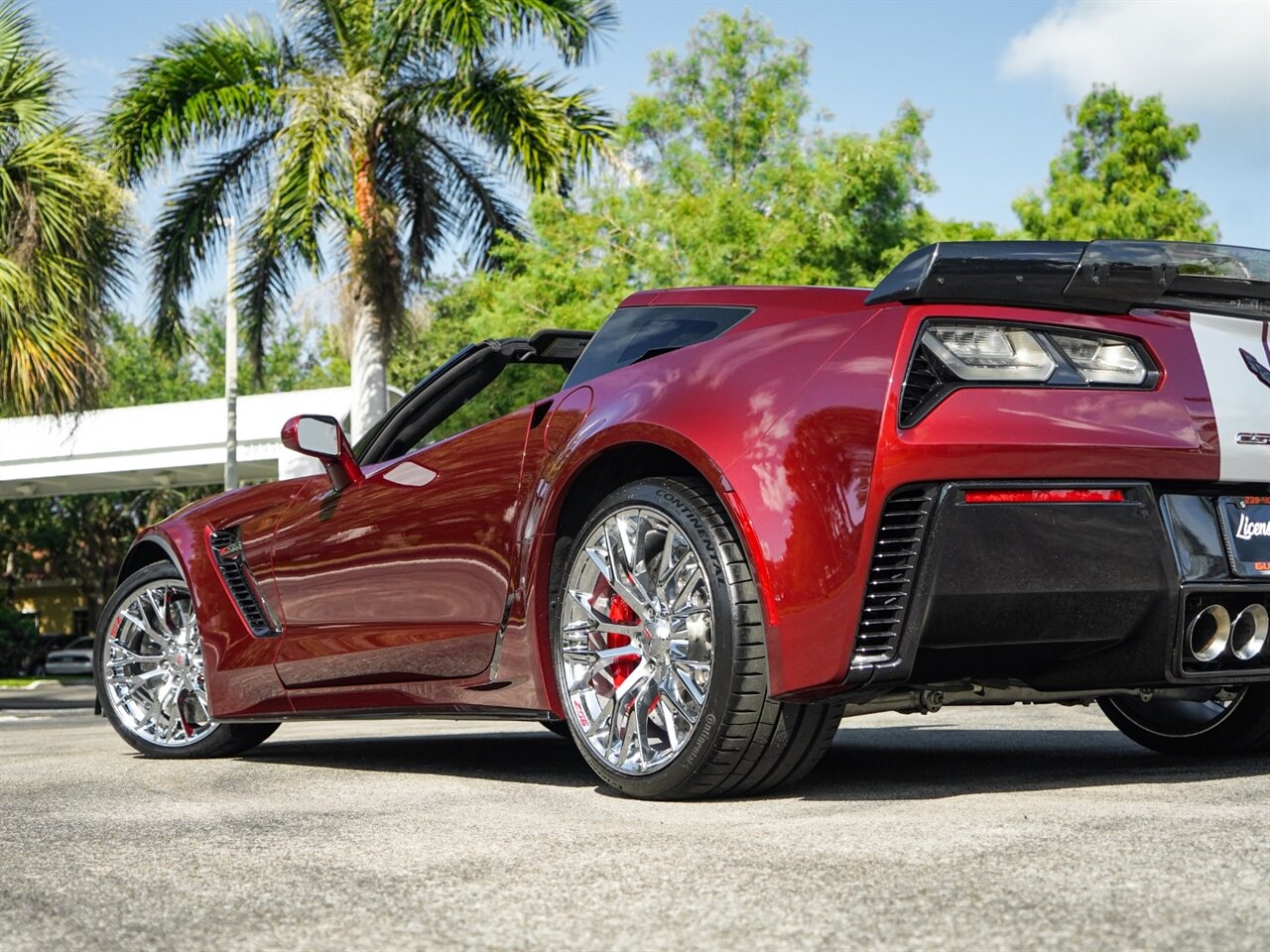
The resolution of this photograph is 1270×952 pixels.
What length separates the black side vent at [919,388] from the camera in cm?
337

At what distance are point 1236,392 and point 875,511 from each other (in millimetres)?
963

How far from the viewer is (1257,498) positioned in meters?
3.62

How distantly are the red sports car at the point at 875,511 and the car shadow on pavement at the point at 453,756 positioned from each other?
0.47m

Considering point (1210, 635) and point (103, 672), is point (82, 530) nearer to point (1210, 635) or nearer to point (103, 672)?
point (103, 672)

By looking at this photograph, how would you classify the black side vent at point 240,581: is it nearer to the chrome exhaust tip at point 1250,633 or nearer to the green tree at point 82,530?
the chrome exhaust tip at point 1250,633

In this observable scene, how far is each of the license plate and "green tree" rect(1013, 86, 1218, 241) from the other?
1234 inches

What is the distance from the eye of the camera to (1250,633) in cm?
363

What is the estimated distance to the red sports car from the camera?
337 cm

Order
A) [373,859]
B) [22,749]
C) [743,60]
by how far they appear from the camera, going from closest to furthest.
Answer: [373,859]
[22,749]
[743,60]

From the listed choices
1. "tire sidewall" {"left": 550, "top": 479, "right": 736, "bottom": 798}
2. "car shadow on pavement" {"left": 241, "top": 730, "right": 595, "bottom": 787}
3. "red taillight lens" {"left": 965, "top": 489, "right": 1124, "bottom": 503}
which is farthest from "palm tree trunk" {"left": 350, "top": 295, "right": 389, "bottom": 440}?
"red taillight lens" {"left": 965, "top": 489, "right": 1124, "bottom": 503}

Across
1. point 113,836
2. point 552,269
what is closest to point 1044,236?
point 552,269

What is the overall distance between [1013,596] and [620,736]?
108 centimetres

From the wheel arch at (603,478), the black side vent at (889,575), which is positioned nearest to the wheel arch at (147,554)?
the wheel arch at (603,478)

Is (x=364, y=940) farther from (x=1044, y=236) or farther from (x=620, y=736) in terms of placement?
(x=1044, y=236)
